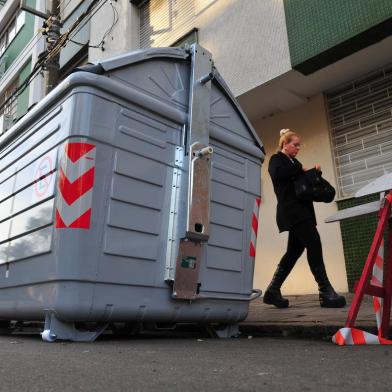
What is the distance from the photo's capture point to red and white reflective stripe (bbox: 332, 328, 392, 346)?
316cm

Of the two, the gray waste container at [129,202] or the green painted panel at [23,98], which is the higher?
the green painted panel at [23,98]

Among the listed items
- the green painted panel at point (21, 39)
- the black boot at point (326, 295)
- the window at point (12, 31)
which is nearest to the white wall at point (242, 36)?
the black boot at point (326, 295)

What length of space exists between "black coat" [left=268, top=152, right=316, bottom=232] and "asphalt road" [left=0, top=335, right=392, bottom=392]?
1825mm

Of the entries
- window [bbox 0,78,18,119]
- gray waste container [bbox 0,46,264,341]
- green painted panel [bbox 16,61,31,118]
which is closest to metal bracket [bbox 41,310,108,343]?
gray waste container [bbox 0,46,264,341]

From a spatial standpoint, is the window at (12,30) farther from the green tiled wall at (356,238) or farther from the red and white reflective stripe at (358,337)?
the red and white reflective stripe at (358,337)

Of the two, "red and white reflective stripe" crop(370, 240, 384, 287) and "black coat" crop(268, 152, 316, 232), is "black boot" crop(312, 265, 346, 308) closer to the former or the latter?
"black coat" crop(268, 152, 316, 232)

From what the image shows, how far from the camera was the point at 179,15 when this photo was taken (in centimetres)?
914

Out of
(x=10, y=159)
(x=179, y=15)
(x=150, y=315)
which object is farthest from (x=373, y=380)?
(x=179, y=15)

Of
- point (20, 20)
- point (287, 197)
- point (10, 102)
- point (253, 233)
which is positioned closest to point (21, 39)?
point (20, 20)

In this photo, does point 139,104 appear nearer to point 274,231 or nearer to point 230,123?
point 230,123

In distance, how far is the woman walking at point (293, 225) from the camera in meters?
4.68

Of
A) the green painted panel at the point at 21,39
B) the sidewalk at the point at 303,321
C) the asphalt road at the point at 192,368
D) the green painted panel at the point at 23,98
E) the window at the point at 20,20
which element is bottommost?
the asphalt road at the point at 192,368

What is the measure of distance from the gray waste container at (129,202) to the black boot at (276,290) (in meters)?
0.76

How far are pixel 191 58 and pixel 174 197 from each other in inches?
48.7
